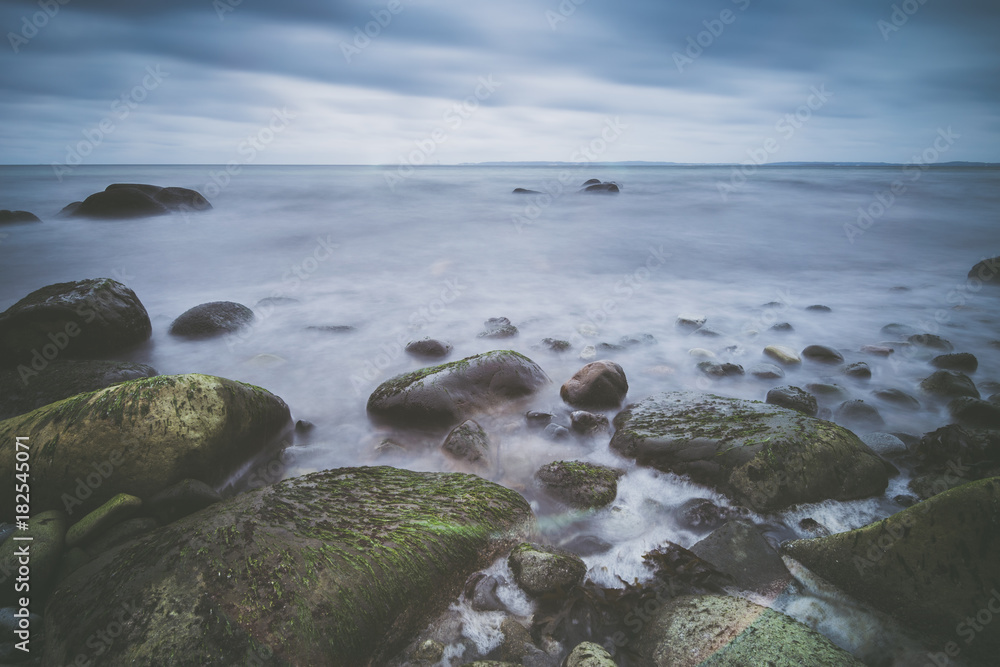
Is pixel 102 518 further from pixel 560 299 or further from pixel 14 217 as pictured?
pixel 14 217

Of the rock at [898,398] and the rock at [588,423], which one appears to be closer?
the rock at [588,423]

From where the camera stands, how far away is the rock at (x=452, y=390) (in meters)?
4.08

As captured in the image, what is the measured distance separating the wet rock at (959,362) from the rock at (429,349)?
543 cm

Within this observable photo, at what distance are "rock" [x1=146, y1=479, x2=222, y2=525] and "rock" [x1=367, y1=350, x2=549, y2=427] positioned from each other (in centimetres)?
163

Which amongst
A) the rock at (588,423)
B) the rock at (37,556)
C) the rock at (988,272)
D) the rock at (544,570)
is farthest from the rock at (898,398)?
the rock at (988,272)

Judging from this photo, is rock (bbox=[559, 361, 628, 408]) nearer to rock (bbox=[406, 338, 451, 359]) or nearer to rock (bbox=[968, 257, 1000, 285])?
rock (bbox=[406, 338, 451, 359])

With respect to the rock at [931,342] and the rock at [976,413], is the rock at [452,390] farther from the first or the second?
the rock at [931,342]

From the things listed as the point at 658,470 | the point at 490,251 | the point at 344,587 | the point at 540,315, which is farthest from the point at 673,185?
the point at 344,587

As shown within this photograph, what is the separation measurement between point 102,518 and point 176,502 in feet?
1.07

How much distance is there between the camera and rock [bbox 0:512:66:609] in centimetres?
223

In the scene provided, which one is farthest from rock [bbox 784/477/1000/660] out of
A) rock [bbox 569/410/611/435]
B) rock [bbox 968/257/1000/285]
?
rock [bbox 968/257/1000/285]

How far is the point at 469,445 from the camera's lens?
12.1ft

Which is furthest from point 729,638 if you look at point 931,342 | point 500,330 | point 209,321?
point 209,321

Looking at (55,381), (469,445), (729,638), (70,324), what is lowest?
(55,381)
